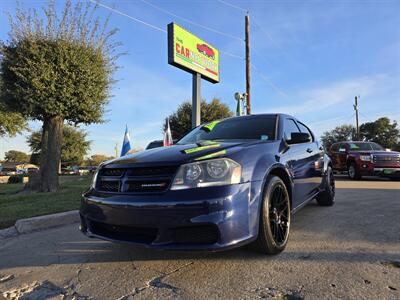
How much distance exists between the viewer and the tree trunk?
1045 cm

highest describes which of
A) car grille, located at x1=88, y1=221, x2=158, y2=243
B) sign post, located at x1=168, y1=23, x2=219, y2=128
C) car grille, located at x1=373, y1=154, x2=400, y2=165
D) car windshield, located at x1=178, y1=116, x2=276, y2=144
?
sign post, located at x1=168, y1=23, x2=219, y2=128

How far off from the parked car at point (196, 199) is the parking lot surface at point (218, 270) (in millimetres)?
305

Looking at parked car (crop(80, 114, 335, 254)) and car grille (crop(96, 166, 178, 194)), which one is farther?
car grille (crop(96, 166, 178, 194))

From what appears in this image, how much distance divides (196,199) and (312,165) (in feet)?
9.13

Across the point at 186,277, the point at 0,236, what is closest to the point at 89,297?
the point at 186,277

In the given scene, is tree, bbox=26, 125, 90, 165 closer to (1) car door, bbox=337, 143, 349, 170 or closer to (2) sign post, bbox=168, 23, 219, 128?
(2) sign post, bbox=168, 23, 219, 128

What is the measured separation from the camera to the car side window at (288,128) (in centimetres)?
419

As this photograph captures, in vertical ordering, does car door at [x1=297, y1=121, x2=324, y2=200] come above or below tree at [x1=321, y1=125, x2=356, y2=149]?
below

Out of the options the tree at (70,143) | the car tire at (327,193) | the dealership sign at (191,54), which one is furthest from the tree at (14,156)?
the car tire at (327,193)

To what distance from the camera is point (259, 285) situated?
8.39 ft

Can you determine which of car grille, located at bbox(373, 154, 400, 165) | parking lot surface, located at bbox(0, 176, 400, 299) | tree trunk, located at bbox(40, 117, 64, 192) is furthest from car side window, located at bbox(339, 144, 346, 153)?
tree trunk, located at bbox(40, 117, 64, 192)

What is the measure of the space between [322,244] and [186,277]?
1573 millimetres

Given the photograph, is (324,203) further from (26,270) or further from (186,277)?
(26,270)

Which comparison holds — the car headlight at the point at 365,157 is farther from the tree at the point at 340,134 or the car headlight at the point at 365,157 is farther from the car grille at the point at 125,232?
the tree at the point at 340,134
